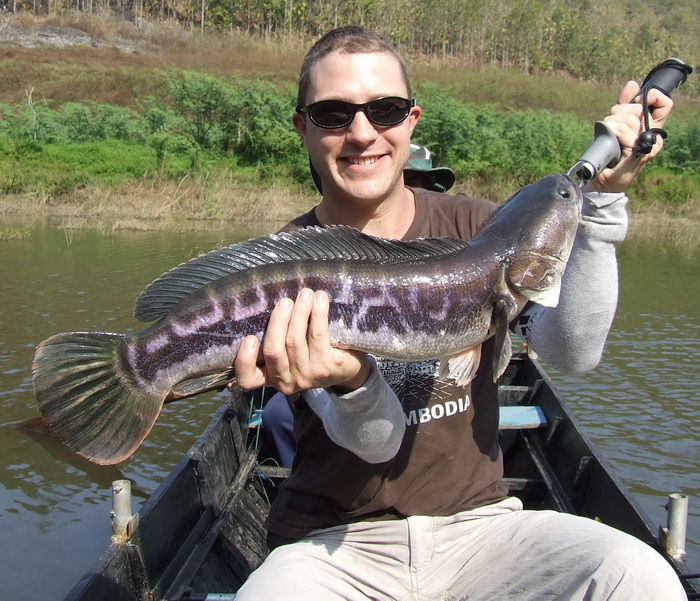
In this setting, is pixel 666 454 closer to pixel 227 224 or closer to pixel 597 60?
pixel 227 224

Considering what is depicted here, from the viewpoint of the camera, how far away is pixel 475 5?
67312 mm

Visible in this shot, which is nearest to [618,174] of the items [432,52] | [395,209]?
[395,209]

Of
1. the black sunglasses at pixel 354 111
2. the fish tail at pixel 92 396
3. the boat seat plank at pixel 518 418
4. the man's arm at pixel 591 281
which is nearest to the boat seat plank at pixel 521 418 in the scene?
the boat seat plank at pixel 518 418

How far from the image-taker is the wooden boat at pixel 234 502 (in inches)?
133

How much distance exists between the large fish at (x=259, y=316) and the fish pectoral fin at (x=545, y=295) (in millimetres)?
14

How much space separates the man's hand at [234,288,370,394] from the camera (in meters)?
2.46

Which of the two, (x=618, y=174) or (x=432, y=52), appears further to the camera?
(x=432, y=52)

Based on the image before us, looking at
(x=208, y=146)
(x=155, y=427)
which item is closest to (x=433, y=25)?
(x=208, y=146)

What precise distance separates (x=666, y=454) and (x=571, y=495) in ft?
10.1

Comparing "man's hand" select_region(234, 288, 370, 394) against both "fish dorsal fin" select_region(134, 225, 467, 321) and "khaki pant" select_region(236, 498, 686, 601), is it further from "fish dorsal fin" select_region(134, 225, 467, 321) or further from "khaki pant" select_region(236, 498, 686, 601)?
"khaki pant" select_region(236, 498, 686, 601)

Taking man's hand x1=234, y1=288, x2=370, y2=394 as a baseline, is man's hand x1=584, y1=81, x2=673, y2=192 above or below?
above

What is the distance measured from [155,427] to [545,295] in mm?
5809

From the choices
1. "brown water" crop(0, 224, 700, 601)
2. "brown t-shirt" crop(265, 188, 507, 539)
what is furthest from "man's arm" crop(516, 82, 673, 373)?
"brown water" crop(0, 224, 700, 601)

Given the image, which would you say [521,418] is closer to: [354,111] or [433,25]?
[354,111]
